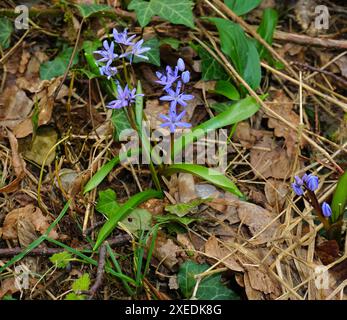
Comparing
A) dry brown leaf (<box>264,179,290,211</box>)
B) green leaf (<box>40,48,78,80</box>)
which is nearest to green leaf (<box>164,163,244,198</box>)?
dry brown leaf (<box>264,179,290,211</box>)

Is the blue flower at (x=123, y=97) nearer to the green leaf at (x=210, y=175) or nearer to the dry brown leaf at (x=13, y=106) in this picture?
the green leaf at (x=210, y=175)

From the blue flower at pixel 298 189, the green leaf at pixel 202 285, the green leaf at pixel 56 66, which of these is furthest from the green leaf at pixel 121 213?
the green leaf at pixel 56 66

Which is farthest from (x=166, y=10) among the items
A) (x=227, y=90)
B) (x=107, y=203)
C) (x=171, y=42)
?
(x=107, y=203)

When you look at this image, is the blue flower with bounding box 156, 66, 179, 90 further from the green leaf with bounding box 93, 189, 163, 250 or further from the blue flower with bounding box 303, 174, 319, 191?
the blue flower with bounding box 303, 174, 319, 191

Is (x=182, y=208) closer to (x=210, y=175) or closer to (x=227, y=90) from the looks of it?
(x=210, y=175)

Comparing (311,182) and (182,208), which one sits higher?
(311,182)

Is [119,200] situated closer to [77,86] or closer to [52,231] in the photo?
[52,231]
